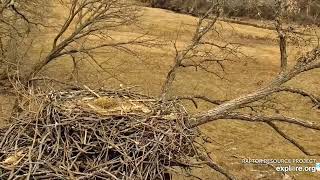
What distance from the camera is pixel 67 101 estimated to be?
609 cm

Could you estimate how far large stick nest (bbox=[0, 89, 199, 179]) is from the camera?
17.0 feet

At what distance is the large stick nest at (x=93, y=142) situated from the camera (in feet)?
17.0

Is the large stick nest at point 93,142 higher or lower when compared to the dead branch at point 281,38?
lower

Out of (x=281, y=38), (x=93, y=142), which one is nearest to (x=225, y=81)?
(x=281, y=38)

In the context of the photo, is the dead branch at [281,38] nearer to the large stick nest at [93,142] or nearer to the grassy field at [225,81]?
the grassy field at [225,81]

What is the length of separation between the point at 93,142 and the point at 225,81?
59.1ft

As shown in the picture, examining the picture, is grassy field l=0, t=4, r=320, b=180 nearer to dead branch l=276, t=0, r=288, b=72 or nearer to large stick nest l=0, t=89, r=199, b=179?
dead branch l=276, t=0, r=288, b=72

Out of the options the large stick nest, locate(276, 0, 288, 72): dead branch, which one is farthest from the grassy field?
the large stick nest

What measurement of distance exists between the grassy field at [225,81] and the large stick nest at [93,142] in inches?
160

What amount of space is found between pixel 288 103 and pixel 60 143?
52.5ft

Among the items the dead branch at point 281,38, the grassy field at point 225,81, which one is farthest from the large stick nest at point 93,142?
the grassy field at point 225,81

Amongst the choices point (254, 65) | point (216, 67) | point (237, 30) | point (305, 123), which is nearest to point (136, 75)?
point (216, 67)

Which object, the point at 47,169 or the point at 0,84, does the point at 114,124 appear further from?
the point at 0,84

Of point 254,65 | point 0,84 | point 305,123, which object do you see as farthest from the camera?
point 254,65
